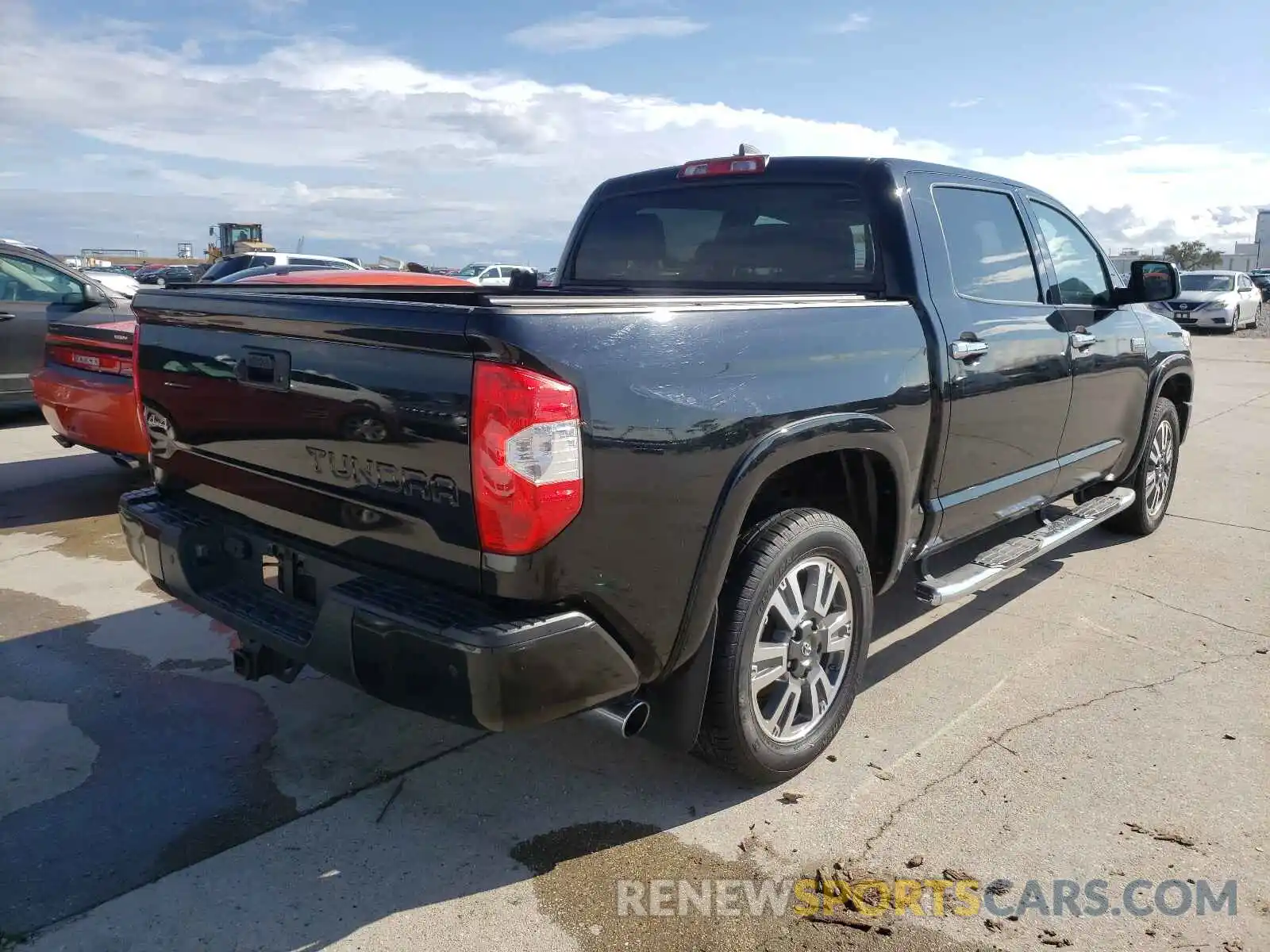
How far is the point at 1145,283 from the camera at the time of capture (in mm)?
5051

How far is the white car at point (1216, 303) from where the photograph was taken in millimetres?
25391

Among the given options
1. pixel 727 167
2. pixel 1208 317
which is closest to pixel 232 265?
pixel 727 167

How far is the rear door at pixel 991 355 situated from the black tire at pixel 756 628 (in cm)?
75

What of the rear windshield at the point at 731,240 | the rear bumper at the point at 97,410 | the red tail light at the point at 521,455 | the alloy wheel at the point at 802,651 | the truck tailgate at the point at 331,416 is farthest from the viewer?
the rear bumper at the point at 97,410

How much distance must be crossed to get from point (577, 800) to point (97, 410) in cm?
470

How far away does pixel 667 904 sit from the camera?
2.59m

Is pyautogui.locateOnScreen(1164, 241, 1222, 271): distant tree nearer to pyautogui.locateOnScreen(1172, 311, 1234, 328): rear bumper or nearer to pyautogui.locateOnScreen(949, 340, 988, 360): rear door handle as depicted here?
pyautogui.locateOnScreen(1172, 311, 1234, 328): rear bumper

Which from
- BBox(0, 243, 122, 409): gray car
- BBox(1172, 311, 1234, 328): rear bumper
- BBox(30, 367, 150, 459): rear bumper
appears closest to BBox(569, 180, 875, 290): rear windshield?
BBox(30, 367, 150, 459): rear bumper

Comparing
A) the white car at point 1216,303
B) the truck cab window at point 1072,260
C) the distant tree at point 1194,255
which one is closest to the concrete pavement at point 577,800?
the truck cab window at point 1072,260

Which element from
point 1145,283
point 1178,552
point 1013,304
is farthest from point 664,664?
point 1178,552

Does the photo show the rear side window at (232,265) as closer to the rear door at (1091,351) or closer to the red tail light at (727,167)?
the red tail light at (727,167)

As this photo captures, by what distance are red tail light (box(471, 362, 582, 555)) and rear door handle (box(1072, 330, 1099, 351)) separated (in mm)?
3076

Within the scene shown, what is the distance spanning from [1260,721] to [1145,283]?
7.77ft

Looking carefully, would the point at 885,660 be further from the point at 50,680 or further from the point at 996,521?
the point at 50,680
